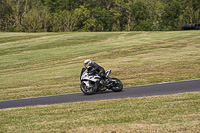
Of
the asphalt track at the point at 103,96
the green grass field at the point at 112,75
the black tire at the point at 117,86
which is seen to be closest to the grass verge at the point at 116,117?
the green grass field at the point at 112,75

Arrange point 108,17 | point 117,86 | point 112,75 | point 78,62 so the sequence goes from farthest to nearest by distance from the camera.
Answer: point 108,17
point 78,62
point 112,75
point 117,86

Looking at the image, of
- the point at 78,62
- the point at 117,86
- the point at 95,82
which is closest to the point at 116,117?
the point at 95,82

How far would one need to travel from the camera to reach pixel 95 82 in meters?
14.3

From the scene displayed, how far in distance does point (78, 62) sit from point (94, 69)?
16.4 metres

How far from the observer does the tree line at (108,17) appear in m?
84.6

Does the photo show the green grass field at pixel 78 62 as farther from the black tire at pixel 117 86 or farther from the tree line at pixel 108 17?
the tree line at pixel 108 17

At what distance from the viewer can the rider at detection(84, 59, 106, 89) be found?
46.5 ft

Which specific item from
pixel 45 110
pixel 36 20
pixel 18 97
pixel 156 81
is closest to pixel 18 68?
pixel 18 97

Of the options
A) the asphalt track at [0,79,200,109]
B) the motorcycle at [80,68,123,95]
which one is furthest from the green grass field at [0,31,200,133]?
the motorcycle at [80,68,123,95]

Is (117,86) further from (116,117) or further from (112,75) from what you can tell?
(112,75)

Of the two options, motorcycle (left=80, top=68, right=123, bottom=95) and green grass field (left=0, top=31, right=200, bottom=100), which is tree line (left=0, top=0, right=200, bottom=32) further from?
motorcycle (left=80, top=68, right=123, bottom=95)

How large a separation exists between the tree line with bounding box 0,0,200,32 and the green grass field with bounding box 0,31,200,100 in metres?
32.3

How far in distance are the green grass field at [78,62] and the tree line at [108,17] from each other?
3231 centimetres

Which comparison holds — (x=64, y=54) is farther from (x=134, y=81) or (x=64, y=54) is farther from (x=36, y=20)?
(x=36, y=20)
